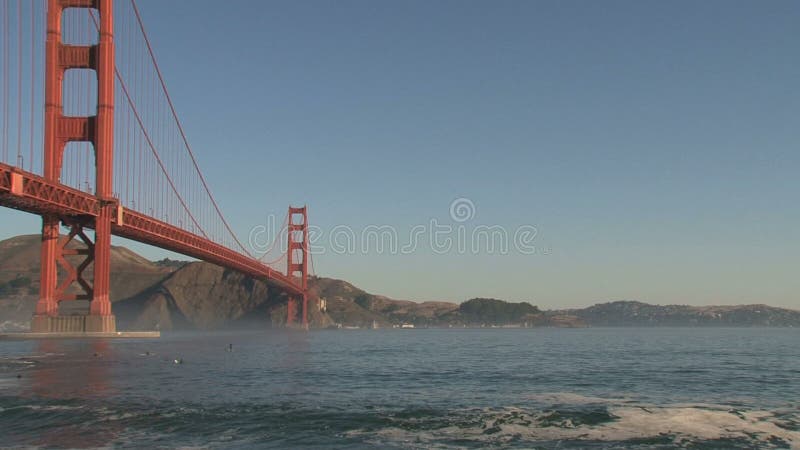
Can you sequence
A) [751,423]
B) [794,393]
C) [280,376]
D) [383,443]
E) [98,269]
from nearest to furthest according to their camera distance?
[383,443], [751,423], [794,393], [280,376], [98,269]

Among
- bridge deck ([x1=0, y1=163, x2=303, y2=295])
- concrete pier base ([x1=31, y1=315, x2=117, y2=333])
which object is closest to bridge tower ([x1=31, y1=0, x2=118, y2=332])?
concrete pier base ([x1=31, y1=315, x2=117, y2=333])

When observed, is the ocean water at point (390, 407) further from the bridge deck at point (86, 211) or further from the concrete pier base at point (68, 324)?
the concrete pier base at point (68, 324)

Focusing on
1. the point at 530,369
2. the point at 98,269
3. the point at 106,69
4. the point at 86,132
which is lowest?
the point at 530,369

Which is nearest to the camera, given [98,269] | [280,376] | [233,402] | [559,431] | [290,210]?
[559,431]

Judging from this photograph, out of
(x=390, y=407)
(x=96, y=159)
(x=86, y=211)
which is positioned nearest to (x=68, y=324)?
(x=86, y=211)

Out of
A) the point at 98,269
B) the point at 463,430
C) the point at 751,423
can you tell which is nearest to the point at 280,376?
the point at 463,430

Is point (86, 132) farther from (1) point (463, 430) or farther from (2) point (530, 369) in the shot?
(1) point (463, 430)

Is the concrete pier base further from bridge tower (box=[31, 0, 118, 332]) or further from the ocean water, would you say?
the ocean water

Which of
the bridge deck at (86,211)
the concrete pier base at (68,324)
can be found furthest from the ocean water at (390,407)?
the concrete pier base at (68,324)
